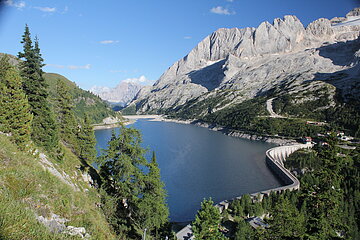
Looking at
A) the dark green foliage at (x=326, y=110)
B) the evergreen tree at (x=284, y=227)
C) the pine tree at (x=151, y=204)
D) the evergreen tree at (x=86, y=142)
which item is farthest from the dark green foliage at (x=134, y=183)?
the dark green foliage at (x=326, y=110)

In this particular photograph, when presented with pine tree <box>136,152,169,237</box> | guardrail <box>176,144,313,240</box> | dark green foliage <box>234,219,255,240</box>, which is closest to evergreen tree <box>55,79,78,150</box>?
pine tree <box>136,152,169,237</box>

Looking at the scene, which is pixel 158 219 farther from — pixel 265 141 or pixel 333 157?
pixel 265 141

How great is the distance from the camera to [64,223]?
40.3 feet

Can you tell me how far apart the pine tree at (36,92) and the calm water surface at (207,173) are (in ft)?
98.1

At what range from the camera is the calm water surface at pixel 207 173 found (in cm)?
5934

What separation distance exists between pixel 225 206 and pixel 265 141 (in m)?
96.0

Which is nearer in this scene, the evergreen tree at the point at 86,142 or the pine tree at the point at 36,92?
the pine tree at the point at 36,92

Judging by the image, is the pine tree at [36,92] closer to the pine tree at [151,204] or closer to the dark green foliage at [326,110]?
the pine tree at [151,204]

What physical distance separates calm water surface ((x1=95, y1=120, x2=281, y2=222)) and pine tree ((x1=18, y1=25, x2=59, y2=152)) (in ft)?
98.1

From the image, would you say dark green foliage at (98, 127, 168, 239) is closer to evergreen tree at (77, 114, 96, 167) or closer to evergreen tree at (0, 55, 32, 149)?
evergreen tree at (0, 55, 32, 149)

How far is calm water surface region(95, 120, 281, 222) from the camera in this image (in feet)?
195

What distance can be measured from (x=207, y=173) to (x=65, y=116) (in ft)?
161

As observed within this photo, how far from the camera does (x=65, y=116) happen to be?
49.0 metres

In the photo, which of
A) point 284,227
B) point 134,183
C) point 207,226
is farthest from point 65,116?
point 284,227
